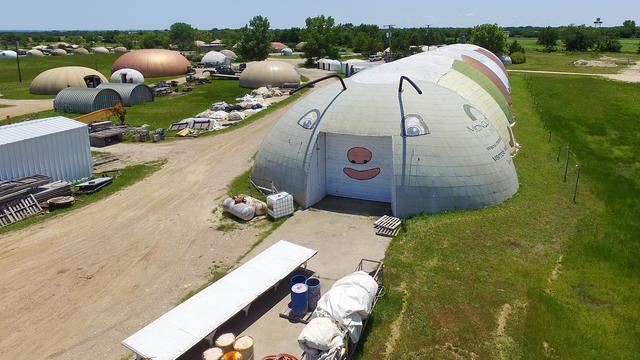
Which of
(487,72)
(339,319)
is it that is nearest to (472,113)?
(339,319)

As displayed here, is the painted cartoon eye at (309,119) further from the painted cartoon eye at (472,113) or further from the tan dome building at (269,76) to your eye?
the tan dome building at (269,76)

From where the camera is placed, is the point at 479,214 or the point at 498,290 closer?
the point at 498,290

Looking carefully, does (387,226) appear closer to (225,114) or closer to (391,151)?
(391,151)

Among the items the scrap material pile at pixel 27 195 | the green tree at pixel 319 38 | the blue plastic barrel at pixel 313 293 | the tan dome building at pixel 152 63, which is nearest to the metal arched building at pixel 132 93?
the tan dome building at pixel 152 63

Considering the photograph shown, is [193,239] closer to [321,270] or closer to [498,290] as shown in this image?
[321,270]

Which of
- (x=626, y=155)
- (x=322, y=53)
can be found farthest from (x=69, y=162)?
(x=322, y=53)

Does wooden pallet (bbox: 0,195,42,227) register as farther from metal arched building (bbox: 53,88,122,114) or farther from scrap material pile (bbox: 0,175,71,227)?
metal arched building (bbox: 53,88,122,114)
